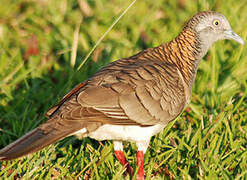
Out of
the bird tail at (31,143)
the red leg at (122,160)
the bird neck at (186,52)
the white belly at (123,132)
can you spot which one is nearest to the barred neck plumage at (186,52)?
the bird neck at (186,52)

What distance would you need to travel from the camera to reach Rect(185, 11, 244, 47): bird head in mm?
4129

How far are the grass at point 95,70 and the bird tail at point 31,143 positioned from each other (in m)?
0.23

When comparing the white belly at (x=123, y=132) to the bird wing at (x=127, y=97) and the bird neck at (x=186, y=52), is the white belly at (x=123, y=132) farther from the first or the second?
the bird neck at (x=186, y=52)

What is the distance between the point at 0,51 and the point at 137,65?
2.55 meters

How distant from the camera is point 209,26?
13.7 ft

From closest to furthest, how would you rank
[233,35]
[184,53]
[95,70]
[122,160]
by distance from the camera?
[122,160] < [184,53] < [233,35] < [95,70]

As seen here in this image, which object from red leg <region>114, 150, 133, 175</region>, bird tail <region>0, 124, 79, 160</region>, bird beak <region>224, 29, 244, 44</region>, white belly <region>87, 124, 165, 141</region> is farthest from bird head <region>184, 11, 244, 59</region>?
bird tail <region>0, 124, 79, 160</region>

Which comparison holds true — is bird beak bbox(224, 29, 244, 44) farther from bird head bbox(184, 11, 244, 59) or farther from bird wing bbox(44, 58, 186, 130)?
bird wing bbox(44, 58, 186, 130)

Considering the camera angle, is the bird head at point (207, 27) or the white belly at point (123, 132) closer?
the white belly at point (123, 132)

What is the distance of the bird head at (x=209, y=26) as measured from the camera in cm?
413

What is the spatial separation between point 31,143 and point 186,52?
6.10 ft

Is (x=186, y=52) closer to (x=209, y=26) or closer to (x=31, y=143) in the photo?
(x=209, y=26)

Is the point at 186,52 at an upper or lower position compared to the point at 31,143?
upper

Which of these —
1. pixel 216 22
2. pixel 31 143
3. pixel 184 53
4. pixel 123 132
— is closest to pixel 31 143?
pixel 31 143
